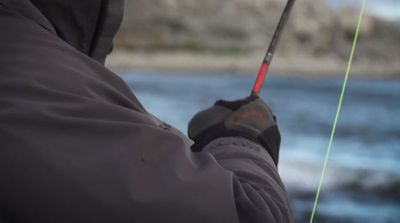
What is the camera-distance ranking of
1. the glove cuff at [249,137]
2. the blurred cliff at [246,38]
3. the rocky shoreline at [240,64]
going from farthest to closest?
1. the blurred cliff at [246,38]
2. the rocky shoreline at [240,64]
3. the glove cuff at [249,137]

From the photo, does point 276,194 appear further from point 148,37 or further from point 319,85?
point 148,37

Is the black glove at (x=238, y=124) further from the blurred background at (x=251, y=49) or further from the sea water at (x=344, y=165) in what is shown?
the blurred background at (x=251, y=49)

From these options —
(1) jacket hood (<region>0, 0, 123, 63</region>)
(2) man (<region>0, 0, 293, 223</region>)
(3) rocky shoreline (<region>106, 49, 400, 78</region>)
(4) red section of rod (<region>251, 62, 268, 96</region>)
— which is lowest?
(2) man (<region>0, 0, 293, 223</region>)

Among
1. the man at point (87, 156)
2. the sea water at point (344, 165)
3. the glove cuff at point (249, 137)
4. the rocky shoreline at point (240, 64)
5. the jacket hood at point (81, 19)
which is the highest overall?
the rocky shoreline at point (240, 64)

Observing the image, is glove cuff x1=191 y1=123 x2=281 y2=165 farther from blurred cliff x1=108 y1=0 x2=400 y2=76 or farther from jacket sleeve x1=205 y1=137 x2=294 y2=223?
blurred cliff x1=108 y1=0 x2=400 y2=76

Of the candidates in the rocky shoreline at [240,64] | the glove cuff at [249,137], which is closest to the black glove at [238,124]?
the glove cuff at [249,137]

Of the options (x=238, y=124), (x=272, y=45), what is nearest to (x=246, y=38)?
→ (x=272, y=45)

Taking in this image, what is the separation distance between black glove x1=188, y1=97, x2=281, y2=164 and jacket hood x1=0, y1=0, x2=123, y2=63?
17 centimetres

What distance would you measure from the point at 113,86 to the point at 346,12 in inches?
2543

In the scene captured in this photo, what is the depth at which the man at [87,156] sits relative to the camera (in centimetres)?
80

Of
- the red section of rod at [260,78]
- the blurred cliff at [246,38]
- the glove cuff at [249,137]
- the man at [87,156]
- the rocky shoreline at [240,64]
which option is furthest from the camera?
the blurred cliff at [246,38]

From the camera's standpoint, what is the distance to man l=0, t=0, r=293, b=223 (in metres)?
0.80

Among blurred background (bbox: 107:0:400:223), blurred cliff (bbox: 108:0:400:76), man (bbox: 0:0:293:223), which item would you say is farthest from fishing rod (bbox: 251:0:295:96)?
blurred cliff (bbox: 108:0:400:76)

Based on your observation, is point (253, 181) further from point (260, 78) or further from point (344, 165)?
point (344, 165)
